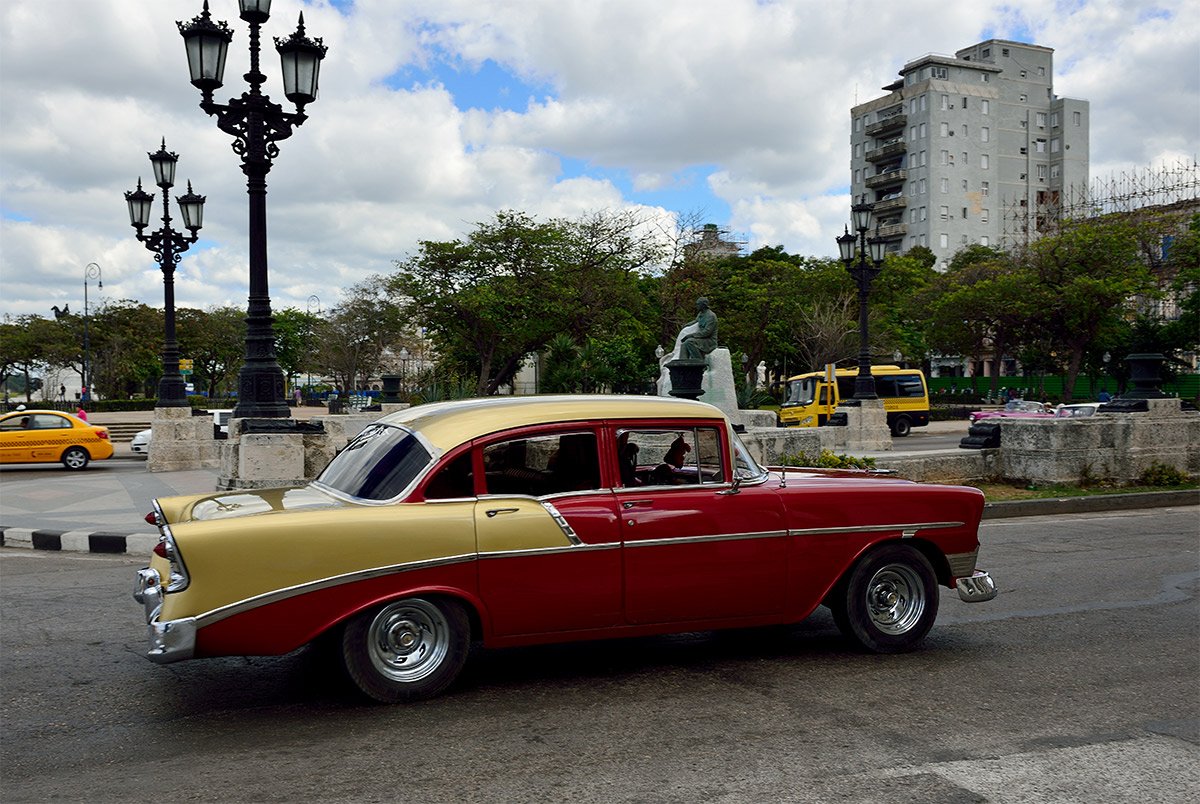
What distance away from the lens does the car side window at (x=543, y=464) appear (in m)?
5.36

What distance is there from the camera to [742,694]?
5.31 metres

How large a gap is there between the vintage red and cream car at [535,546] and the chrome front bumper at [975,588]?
0.04ft

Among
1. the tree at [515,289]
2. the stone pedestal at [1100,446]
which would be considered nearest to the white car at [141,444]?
the tree at [515,289]

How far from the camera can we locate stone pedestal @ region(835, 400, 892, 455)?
23938 mm

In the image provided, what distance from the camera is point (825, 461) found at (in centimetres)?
1326

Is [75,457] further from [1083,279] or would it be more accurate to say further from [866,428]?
[1083,279]

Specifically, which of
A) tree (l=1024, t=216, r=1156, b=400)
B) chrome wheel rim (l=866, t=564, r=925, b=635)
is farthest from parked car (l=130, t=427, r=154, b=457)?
tree (l=1024, t=216, r=1156, b=400)

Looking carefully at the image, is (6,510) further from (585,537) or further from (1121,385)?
(1121,385)

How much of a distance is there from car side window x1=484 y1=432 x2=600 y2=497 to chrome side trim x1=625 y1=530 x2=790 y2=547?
1.32 feet

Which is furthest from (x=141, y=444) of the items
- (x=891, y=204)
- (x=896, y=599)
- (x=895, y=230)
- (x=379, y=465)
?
(x=891, y=204)

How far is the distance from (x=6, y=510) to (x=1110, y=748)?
14195 mm

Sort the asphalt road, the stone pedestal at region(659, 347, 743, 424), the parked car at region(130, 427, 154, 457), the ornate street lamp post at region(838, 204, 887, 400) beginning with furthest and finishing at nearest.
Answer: the parked car at region(130, 427, 154, 457) < the ornate street lamp post at region(838, 204, 887, 400) < the stone pedestal at region(659, 347, 743, 424) < the asphalt road

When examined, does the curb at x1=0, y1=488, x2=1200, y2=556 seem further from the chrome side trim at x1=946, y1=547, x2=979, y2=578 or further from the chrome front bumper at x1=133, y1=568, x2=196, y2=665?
the chrome front bumper at x1=133, y1=568, x2=196, y2=665

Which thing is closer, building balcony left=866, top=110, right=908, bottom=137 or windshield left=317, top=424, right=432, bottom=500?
windshield left=317, top=424, right=432, bottom=500
